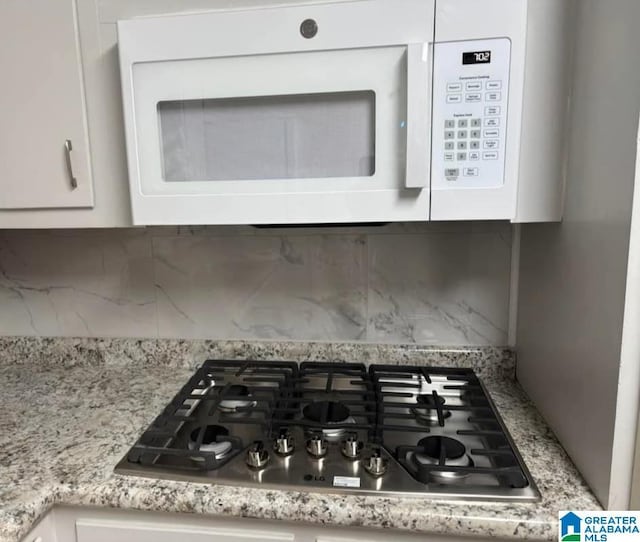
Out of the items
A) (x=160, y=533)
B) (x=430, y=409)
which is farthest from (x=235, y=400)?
(x=430, y=409)

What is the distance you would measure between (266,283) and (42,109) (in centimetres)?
66

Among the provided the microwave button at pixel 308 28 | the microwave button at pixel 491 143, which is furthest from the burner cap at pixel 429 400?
the microwave button at pixel 308 28

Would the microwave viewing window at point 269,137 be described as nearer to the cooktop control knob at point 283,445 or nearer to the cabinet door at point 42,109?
the cabinet door at point 42,109

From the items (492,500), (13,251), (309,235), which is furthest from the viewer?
(13,251)

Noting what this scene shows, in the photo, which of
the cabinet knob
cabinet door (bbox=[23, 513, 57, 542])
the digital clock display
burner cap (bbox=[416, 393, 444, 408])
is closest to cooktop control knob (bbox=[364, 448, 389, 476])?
burner cap (bbox=[416, 393, 444, 408])

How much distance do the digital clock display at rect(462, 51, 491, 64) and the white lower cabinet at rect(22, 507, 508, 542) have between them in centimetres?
81

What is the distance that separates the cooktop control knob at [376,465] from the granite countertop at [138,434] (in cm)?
6

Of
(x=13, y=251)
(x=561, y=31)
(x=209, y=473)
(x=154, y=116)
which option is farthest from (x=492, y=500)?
(x=13, y=251)

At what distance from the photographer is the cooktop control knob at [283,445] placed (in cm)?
84

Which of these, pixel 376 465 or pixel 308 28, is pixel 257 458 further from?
pixel 308 28

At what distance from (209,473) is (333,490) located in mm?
224

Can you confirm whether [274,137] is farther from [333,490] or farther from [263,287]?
[333,490]

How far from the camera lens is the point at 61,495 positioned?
0.76 m

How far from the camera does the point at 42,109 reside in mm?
949
